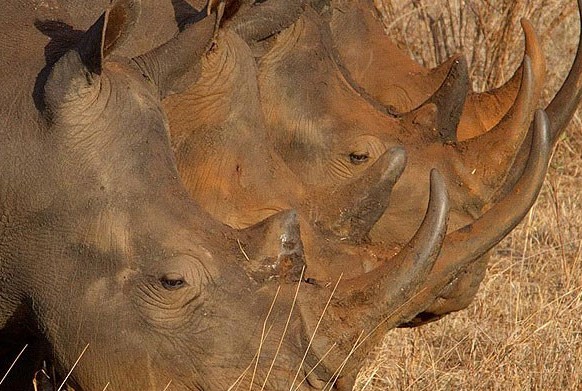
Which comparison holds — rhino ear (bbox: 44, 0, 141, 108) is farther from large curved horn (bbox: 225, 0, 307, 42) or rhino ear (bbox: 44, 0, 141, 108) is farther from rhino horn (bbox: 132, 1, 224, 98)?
large curved horn (bbox: 225, 0, 307, 42)

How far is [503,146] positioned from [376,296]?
2095 mm

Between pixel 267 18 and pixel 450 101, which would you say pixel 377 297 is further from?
pixel 450 101

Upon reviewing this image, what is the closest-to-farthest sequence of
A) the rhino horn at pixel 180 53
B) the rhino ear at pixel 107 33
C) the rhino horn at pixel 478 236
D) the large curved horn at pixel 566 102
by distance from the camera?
the rhino ear at pixel 107 33
the rhino horn at pixel 478 236
the rhino horn at pixel 180 53
the large curved horn at pixel 566 102

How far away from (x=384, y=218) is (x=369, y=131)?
1.21ft

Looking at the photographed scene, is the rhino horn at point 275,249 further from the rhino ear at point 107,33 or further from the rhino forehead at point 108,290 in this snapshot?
the rhino ear at point 107,33

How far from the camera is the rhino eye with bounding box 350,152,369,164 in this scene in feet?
21.9

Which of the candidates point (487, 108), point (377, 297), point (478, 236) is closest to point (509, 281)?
point (487, 108)

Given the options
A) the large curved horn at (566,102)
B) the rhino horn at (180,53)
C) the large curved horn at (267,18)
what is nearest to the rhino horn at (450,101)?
the large curved horn at (566,102)

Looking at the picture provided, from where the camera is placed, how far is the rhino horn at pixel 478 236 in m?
5.01

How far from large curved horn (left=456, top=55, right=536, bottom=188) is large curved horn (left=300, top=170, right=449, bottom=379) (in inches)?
77.6

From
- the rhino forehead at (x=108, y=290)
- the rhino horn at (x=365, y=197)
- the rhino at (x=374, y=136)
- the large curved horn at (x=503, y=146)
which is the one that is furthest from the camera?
the large curved horn at (x=503, y=146)

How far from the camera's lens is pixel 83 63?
480cm

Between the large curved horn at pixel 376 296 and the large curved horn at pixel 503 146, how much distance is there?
6.47 ft

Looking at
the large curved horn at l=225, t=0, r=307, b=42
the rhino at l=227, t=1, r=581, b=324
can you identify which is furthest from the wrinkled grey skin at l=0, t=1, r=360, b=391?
the rhino at l=227, t=1, r=581, b=324
